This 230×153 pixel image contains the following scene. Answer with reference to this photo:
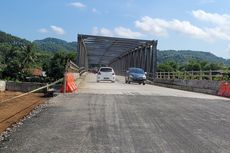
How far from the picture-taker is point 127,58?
90750 mm

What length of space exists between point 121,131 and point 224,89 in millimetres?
18632

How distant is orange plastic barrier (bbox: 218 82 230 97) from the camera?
2677 centimetres

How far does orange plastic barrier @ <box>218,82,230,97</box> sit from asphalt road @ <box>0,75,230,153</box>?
12.3 m

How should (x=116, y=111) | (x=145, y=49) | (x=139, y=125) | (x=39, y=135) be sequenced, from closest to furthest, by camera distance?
(x=39, y=135)
(x=139, y=125)
(x=116, y=111)
(x=145, y=49)

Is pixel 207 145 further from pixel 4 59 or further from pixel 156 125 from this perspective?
pixel 4 59

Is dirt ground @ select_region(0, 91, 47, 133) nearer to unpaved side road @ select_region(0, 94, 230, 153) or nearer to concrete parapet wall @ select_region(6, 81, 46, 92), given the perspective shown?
unpaved side road @ select_region(0, 94, 230, 153)

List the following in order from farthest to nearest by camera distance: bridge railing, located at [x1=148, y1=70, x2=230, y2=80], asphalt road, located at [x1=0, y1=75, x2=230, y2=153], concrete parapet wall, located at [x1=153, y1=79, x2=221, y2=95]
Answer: bridge railing, located at [x1=148, y1=70, x2=230, y2=80] → concrete parapet wall, located at [x1=153, y1=79, x2=221, y2=95] → asphalt road, located at [x1=0, y1=75, x2=230, y2=153]

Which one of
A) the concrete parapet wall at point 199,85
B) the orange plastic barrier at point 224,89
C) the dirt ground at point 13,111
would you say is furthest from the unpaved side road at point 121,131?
the concrete parapet wall at point 199,85

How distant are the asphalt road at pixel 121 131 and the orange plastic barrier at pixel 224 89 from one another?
40.2 feet

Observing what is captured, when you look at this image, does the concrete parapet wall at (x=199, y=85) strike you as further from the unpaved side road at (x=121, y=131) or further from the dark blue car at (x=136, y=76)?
the unpaved side road at (x=121, y=131)

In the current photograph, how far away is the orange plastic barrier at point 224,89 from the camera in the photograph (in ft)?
87.8

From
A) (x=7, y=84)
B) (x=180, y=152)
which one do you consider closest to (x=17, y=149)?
(x=180, y=152)

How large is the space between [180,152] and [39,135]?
310cm

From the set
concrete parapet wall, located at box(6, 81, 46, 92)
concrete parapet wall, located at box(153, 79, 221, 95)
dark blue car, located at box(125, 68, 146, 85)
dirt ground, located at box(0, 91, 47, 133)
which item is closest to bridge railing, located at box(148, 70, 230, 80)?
concrete parapet wall, located at box(153, 79, 221, 95)
